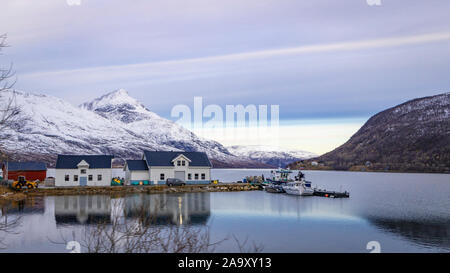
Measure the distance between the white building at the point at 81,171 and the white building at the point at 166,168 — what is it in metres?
4.23

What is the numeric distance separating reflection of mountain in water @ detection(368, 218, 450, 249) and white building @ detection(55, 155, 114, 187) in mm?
42527

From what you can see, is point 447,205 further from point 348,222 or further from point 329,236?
point 329,236

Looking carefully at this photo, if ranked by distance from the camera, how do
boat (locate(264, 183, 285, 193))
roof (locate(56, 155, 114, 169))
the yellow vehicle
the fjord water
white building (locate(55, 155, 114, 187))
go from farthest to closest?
boat (locate(264, 183, 285, 193)), roof (locate(56, 155, 114, 169)), white building (locate(55, 155, 114, 187)), the yellow vehicle, the fjord water

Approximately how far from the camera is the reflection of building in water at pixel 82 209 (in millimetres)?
35984

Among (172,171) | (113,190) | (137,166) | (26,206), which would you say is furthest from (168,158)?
(26,206)

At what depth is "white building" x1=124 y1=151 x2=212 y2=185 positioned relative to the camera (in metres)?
65.6

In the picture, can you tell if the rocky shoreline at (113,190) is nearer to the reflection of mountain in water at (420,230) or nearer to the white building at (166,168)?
the white building at (166,168)

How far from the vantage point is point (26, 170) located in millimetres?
69125

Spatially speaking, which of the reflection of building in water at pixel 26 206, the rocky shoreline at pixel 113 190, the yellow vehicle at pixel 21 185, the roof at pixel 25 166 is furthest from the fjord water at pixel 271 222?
the roof at pixel 25 166

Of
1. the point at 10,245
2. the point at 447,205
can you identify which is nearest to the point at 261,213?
the point at 10,245

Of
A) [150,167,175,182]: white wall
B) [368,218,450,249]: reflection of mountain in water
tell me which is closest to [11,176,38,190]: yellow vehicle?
[150,167,175,182]: white wall

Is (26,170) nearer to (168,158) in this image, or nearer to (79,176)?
(79,176)

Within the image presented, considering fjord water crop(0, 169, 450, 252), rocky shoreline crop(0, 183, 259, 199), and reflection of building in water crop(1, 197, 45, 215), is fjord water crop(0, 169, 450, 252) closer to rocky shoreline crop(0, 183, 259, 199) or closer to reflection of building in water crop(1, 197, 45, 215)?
reflection of building in water crop(1, 197, 45, 215)

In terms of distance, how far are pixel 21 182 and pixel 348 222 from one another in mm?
48650
